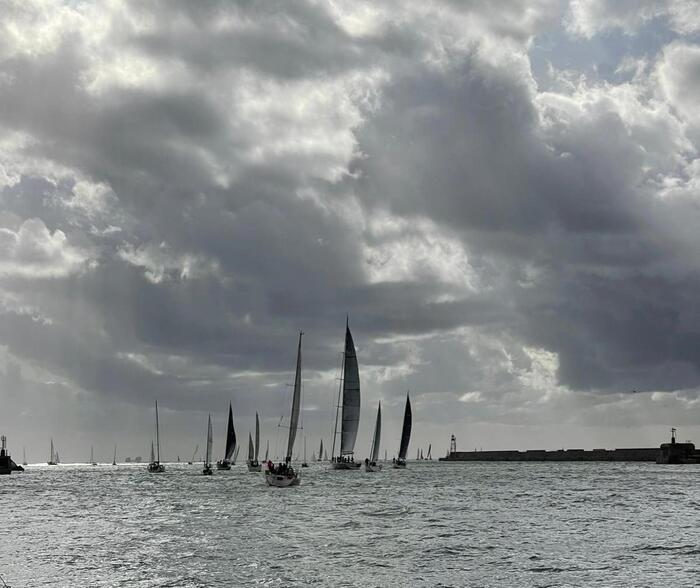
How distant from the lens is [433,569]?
4481 centimetres

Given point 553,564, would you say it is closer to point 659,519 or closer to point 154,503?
point 659,519

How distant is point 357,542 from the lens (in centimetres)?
5553

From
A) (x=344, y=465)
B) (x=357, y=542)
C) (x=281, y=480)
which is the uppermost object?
→ (x=344, y=465)

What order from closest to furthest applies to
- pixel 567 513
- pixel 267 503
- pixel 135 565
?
1. pixel 135 565
2. pixel 567 513
3. pixel 267 503

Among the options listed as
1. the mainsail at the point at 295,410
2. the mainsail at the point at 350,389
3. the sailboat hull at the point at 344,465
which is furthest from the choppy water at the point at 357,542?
the sailboat hull at the point at 344,465

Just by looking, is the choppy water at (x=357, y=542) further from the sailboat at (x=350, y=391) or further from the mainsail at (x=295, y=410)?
the sailboat at (x=350, y=391)

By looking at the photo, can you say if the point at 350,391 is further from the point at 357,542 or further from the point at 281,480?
the point at 357,542

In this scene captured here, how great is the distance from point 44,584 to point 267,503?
5064 cm

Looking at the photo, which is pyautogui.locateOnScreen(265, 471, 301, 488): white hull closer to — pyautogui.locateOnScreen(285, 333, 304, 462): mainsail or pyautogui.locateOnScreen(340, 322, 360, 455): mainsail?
pyautogui.locateOnScreen(285, 333, 304, 462): mainsail

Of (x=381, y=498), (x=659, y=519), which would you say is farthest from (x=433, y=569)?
(x=381, y=498)

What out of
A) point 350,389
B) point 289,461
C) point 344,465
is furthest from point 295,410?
point 344,465

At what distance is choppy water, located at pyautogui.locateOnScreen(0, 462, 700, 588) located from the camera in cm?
4250

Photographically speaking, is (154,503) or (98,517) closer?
(98,517)

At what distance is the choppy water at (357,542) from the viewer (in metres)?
42.5
